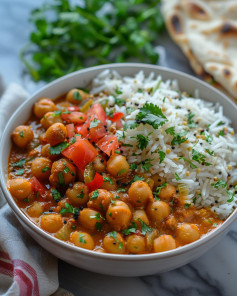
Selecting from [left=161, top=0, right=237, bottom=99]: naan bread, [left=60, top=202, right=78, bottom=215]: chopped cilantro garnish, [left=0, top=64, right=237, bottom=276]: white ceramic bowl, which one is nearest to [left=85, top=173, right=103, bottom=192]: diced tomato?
[left=60, top=202, right=78, bottom=215]: chopped cilantro garnish

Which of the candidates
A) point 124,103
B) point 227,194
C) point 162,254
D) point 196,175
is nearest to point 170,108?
point 124,103

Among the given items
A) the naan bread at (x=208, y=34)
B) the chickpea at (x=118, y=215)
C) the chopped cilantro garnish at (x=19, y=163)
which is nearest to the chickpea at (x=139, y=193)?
the chickpea at (x=118, y=215)

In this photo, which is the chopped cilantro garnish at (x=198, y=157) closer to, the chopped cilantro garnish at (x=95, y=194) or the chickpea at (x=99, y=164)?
the chickpea at (x=99, y=164)

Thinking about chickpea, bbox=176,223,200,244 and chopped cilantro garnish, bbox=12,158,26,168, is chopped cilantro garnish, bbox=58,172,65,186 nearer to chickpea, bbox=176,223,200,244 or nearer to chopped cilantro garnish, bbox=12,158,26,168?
chopped cilantro garnish, bbox=12,158,26,168

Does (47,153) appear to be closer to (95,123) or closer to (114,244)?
(95,123)

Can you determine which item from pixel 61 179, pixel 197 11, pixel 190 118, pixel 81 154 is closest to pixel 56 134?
pixel 81 154
